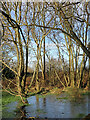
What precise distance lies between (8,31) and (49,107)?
9.01 ft

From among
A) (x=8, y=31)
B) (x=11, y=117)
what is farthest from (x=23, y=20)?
(x=11, y=117)

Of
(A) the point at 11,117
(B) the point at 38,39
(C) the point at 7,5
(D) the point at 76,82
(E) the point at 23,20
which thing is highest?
(C) the point at 7,5

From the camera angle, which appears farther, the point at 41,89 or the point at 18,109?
the point at 41,89

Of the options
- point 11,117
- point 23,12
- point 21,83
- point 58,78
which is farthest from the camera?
point 58,78

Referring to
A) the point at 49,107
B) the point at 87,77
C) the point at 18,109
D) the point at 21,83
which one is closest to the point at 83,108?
the point at 49,107

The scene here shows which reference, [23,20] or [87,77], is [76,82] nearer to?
[87,77]

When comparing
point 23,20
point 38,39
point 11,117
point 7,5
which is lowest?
point 11,117

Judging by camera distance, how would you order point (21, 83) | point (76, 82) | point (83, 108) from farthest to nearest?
point (76, 82), point (21, 83), point (83, 108)

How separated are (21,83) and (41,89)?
1084mm

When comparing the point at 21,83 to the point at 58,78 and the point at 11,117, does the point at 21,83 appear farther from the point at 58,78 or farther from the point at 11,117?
the point at 58,78

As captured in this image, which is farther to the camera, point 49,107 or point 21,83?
point 21,83

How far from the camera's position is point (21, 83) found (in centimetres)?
414

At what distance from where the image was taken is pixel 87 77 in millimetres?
5500

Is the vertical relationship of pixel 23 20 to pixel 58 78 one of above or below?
above
